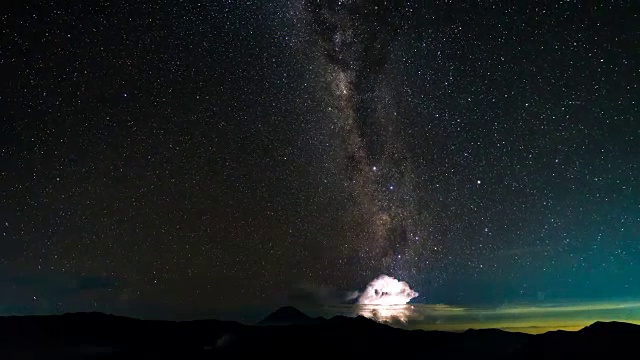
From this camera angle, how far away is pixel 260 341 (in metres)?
96.2

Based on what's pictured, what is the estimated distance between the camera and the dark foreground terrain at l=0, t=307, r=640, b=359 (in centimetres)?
8656

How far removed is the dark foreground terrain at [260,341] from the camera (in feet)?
284

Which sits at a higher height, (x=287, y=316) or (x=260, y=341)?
(x=287, y=316)

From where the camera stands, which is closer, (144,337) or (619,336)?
(619,336)

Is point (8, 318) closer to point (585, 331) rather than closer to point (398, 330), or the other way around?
point (398, 330)

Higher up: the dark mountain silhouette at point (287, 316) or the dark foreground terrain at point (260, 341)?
the dark mountain silhouette at point (287, 316)

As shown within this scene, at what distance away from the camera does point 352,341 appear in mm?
107625

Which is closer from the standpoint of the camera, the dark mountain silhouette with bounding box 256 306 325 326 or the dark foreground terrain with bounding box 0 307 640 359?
the dark foreground terrain with bounding box 0 307 640 359

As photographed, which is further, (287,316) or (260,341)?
(287,316)

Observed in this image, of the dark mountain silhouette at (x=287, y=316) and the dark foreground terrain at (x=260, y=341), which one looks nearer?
the dark foreground terrain at (x=260, y=341)

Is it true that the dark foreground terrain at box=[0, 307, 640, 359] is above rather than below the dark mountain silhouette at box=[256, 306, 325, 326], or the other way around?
below

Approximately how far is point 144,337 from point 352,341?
137 feet

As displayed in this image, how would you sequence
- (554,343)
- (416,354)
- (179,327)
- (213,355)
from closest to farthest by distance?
(213,355) → (554,343) → (416,354) → (179,327)

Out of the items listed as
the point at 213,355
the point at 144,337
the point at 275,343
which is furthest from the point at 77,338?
the point at 275,343
